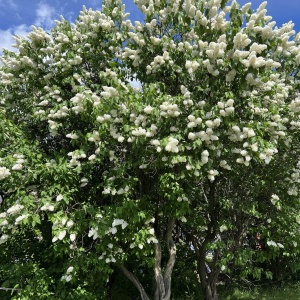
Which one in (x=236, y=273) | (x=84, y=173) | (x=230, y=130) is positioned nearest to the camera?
(x=230, y=130)

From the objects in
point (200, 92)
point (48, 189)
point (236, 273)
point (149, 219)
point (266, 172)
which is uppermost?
point (200, 92)

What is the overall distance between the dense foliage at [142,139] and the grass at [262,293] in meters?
2.44

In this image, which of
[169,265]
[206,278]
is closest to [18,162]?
[169,265]

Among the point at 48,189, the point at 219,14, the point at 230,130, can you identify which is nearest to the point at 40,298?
the point at 48,189

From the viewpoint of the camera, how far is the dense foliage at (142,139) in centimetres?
479

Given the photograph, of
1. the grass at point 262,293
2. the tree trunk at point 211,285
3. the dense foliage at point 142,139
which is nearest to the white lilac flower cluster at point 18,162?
the dense foliage at point 142,139

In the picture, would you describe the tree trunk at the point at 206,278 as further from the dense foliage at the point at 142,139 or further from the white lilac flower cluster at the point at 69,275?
the white lilac flower cluster at the point at 69,275

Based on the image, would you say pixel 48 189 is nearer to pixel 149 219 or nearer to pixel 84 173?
pixel 84 173

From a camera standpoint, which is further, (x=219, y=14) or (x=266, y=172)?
(x=266, y=172)

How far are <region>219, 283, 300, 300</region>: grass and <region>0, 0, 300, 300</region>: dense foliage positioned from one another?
2437 mm

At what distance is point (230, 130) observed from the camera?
4.87 meters

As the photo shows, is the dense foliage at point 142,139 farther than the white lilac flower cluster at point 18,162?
No

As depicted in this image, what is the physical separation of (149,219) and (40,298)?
1.98 meters

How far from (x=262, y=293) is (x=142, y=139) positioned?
21.7 ft
